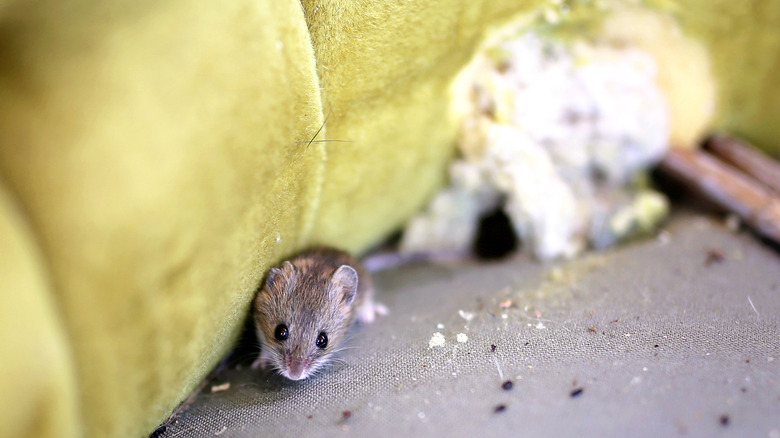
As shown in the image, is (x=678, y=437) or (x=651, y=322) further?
(x=651, y=322)

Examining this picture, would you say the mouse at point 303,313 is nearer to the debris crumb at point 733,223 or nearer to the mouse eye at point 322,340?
the mouse eye at point 322,340

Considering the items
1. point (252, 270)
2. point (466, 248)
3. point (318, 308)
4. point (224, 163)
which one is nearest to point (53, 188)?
point (224, 163)

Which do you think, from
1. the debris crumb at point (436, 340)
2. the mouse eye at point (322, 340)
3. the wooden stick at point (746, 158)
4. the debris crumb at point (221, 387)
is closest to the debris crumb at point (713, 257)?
the wooden stick at point (746, 158)

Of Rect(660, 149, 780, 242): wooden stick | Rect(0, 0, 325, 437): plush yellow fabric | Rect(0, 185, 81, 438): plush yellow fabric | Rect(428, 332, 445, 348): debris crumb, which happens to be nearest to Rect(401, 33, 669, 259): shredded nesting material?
Rect(660, 149, 780, 242): wooden stick

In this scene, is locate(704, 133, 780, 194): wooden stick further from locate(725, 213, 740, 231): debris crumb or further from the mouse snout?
Answer: the mouse snout

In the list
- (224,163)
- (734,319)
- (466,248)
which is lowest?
(466,248)

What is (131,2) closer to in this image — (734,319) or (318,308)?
(318,308)

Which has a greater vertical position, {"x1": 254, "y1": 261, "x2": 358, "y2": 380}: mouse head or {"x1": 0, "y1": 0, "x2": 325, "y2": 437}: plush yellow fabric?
{"x1": 0, "y1": 0, "x2": 325, "y2": 437}: plush yellow fabric
